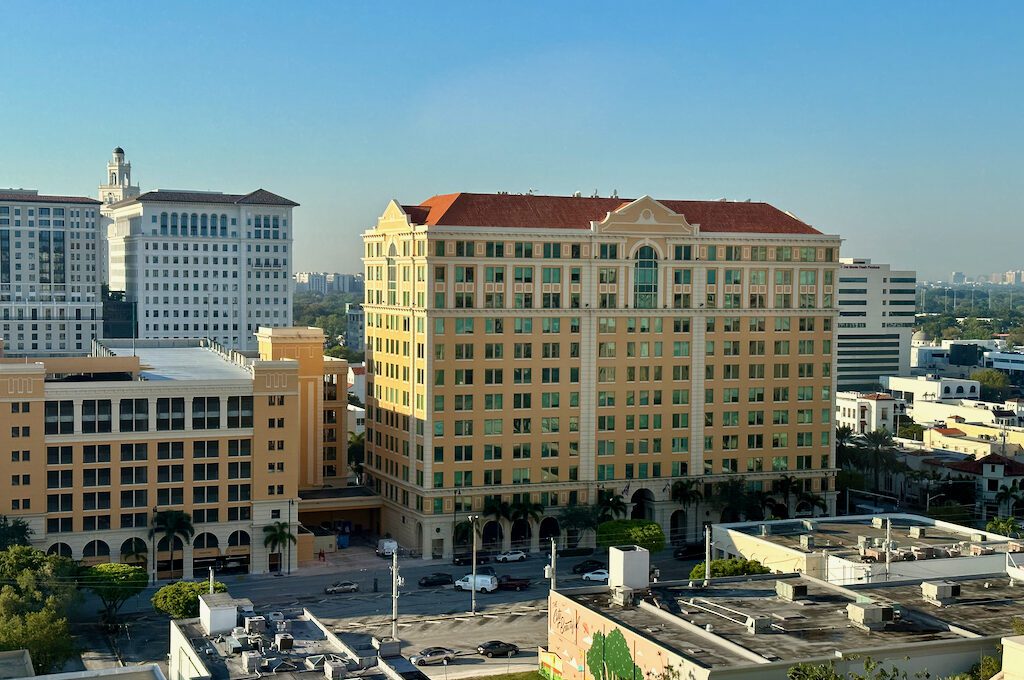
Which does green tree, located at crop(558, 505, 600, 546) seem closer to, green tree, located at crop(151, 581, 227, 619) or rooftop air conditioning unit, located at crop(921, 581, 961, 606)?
green tree, located at crop(151, 581, 227, 619)

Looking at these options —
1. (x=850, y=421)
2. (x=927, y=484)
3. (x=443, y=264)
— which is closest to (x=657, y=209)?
(x=443, y=264)

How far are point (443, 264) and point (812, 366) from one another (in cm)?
3893

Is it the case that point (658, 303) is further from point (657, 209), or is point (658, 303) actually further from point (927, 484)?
point (927, 484)

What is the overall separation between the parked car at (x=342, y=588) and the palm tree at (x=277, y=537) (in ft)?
24.1

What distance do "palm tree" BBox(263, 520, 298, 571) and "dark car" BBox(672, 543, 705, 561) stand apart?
33.3 meters

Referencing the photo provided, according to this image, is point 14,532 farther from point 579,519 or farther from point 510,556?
point 579,519

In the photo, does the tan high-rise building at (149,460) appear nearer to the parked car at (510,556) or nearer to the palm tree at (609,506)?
the parked car at (510,556)

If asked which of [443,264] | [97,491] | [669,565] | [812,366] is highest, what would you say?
[443,264]

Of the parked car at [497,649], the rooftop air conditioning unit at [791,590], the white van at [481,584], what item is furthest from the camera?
the white van at [481,584]

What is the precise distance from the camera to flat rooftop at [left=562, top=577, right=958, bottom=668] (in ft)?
192

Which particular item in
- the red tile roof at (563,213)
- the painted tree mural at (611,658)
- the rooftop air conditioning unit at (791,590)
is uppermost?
the red tile roof at (563,213)

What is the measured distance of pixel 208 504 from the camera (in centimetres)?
10794

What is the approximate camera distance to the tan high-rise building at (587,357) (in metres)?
116

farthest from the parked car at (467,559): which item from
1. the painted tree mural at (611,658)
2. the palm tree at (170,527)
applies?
the painted tree mural at (611,658)
